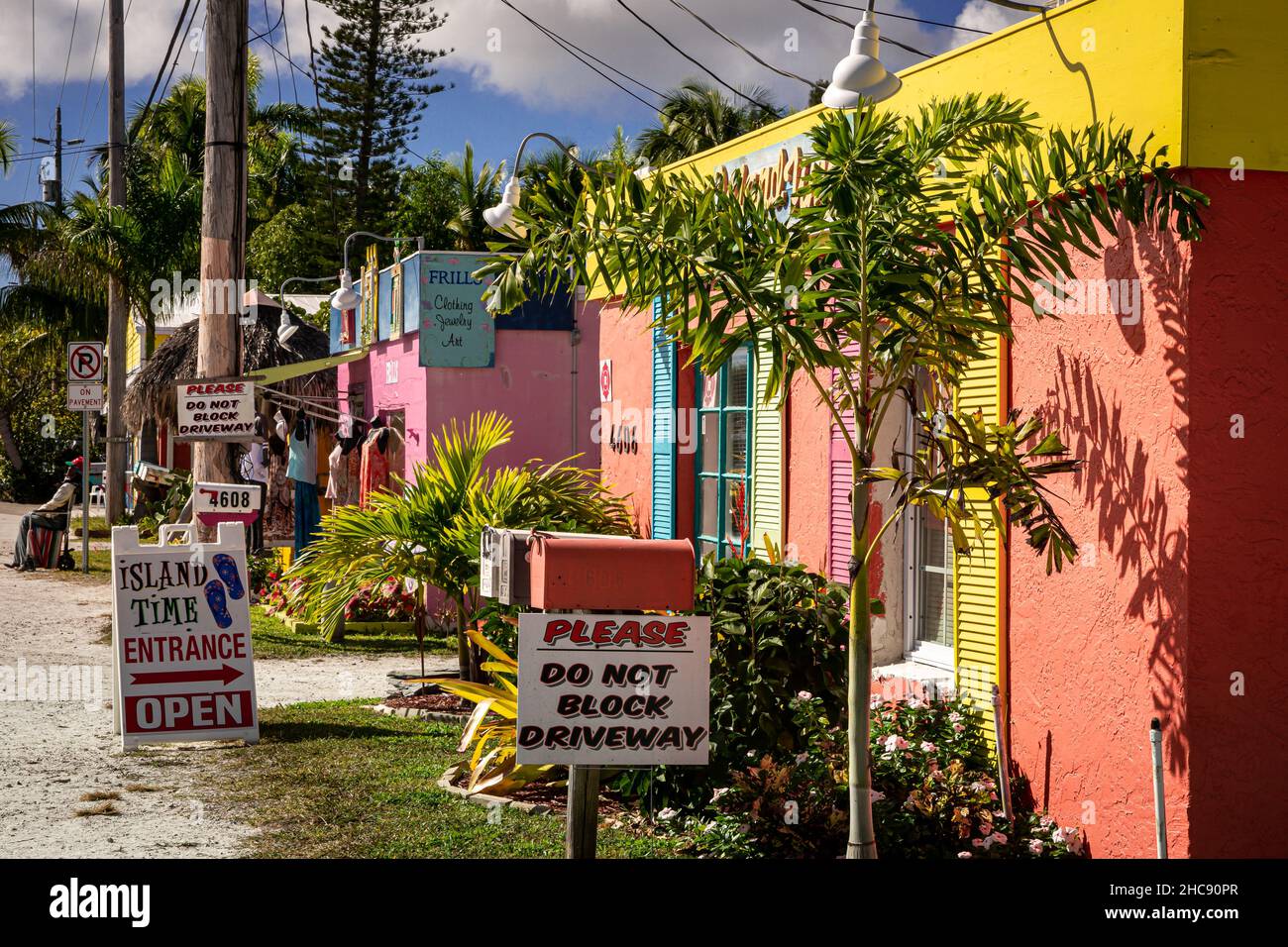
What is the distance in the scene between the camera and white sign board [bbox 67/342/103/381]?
1930 centimetres

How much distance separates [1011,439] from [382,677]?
23.4 ft

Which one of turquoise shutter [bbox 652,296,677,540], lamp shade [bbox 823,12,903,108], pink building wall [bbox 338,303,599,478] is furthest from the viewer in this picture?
pink building wall [bbox 338,303,599,478]

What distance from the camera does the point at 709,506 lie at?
10609 millimetres

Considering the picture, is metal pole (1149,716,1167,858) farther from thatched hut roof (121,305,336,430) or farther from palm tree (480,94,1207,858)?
thatched hut roof (121,305,336,430)

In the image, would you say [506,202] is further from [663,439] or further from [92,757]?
[92,757]

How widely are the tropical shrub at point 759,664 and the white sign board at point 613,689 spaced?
2.21m

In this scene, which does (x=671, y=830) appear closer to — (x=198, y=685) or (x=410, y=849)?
(x=410, y=849)

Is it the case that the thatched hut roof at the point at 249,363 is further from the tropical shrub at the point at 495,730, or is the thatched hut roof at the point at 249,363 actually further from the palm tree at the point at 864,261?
the palm tree at the point at 864,261

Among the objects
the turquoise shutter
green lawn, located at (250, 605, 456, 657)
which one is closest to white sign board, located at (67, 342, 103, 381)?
green lawn, located at (250, 605, 456, 657)

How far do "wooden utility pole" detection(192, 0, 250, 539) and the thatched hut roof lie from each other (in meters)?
13.6

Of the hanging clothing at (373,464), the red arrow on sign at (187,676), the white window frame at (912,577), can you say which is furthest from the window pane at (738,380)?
the hanging clothing at (373,464)

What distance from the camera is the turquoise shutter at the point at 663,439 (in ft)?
35.4

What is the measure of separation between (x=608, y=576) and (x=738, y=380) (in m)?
5.58

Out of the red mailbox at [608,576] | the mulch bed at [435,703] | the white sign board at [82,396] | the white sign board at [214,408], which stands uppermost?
the white sign board at [82,396]
